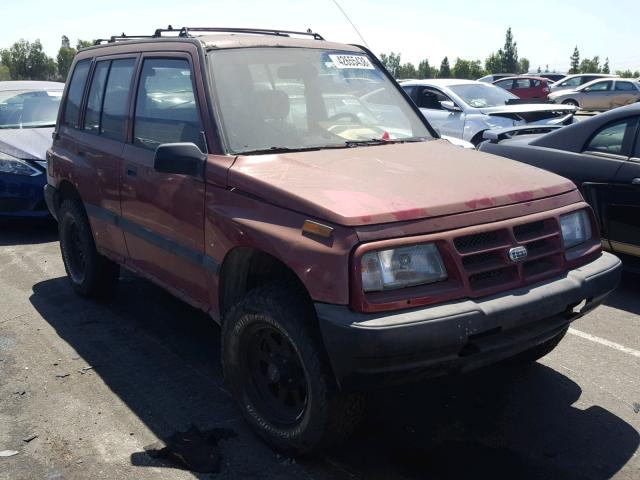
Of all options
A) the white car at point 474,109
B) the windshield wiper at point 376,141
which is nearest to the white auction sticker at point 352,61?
the windshield wiper at point 376,141

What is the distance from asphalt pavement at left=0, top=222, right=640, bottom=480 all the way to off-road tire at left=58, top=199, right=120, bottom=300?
32 cm

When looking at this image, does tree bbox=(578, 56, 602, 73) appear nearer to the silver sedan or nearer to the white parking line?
the silver sedan

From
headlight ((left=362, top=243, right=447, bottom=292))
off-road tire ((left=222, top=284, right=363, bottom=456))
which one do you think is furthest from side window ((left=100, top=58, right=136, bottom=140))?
headlight ((left=362, top=243, right=447, bottom=292))

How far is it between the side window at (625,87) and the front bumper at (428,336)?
2629 cm

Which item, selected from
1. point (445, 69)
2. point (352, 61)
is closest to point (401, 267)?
point (352, 61)

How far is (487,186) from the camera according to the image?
3.38 meters

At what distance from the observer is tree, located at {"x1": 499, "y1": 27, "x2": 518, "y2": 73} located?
234 ft

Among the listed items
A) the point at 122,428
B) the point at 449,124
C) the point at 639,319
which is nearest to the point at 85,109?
the point at 122,428

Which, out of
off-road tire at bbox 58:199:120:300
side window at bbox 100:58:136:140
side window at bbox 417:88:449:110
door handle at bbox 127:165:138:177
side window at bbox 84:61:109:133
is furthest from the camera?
side window at bbox 417:88:449:110

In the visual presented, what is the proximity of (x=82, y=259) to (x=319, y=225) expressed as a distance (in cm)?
338

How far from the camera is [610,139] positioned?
19.3ft

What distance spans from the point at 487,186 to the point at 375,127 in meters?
1.15

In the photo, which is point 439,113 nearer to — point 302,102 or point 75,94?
point 75,94

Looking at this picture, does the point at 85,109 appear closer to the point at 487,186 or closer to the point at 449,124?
the point at 487,186
